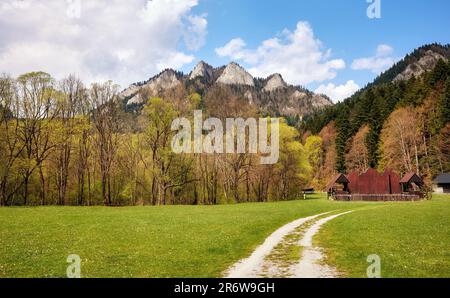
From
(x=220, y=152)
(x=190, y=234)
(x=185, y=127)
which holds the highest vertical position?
(x=185, y=127)

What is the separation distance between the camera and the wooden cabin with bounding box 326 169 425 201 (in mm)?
62406

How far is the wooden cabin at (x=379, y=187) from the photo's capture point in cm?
6241

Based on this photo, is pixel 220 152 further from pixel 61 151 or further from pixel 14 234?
pixel 14 234

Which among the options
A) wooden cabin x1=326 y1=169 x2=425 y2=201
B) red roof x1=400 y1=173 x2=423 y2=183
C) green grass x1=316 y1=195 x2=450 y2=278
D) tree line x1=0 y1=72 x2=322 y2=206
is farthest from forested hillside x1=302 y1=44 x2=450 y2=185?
green grass x1=316 y1=195 x2=450 y2=278

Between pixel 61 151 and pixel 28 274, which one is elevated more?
pixel 61 151

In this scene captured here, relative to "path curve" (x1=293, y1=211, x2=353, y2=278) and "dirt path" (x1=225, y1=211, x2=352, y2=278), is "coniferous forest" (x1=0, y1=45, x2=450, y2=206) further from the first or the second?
"path curve" (x1=293, y1=211, x2=353, y2=278)

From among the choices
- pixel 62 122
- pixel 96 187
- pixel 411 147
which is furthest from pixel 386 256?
pixel 411 147

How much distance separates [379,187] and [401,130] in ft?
66.5

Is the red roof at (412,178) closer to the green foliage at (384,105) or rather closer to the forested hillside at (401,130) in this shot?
the forested hillside at (401,130)

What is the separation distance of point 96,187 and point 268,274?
58.7 m

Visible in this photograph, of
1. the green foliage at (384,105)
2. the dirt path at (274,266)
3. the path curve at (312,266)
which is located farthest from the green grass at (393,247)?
the green foliage at (384,105)

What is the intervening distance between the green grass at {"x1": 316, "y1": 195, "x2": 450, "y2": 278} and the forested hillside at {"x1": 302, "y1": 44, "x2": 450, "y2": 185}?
61919 millimetres

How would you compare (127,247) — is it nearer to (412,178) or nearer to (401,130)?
(412,178)
